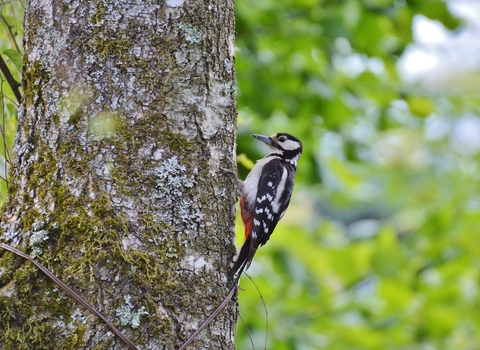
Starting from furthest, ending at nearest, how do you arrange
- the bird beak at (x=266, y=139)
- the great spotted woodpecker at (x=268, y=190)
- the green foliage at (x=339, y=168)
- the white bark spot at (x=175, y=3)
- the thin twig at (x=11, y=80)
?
the green foliage at (x=339, y=168) → the bird beak at (x=266, y=139) → the great spotted woodpecker at (x=268, y=190) → the thin twig at (x=11, y=80) → the white bark spot at (x=175, y=3)

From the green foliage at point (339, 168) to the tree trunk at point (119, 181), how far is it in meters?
1.96

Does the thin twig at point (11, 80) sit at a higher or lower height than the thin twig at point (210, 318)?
higher

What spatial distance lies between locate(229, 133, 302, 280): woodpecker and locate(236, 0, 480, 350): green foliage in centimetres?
16

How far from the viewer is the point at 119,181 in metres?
2.03

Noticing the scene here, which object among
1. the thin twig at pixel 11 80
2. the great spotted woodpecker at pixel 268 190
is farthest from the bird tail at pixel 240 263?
the thin twig at pixel 11 80

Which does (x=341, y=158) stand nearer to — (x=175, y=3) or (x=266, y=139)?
(x=266, y=139)

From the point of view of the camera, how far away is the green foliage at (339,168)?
4488 mm

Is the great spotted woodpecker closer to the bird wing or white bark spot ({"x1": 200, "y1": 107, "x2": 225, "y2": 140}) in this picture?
the bird wing

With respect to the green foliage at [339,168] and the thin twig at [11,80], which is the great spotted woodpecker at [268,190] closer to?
the green foliage at [339,168]

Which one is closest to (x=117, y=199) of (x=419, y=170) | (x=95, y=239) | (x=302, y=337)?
(x=95, y=239)

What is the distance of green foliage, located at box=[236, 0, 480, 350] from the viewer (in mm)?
4488

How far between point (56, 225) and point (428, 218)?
3.84 m

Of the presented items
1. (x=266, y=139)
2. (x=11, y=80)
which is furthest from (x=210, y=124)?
(x=266, y=139)

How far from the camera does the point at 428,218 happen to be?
5090 mm
